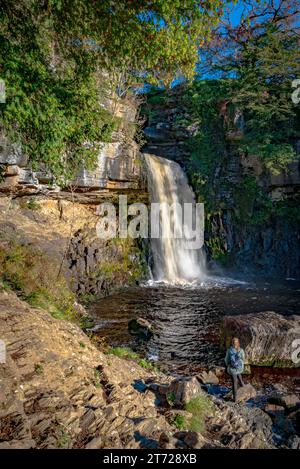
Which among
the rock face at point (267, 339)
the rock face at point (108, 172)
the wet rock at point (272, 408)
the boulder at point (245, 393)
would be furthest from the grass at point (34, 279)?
the wet rock at point (272, 408)

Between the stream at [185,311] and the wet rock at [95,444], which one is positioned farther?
the stream at [185,311]

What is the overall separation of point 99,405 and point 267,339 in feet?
19.1

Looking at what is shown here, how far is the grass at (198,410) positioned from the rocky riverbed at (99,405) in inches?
0.8

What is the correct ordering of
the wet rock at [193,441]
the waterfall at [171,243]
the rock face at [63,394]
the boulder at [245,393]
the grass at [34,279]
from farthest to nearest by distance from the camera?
the waterfall at [171,243]
the grass at [34,279]
the boulder at [245,393]
the wet rock at [193,441]
the rock face at [63,394]

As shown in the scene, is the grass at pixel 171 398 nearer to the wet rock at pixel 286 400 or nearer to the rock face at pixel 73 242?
the wet rock at pixel 286 400

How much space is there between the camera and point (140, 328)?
11.1m

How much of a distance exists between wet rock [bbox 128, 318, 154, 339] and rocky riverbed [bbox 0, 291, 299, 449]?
133 inches

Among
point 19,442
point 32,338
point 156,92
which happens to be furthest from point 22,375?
point 156,92

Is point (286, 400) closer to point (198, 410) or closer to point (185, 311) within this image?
point (198, 410)

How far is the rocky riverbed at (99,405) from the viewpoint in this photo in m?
4.14

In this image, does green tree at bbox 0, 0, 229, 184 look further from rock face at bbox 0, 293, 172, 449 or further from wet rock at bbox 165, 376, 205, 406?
wet rock at bbox 165, 376, 205, 406

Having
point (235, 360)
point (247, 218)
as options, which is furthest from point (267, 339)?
point (247, 218)

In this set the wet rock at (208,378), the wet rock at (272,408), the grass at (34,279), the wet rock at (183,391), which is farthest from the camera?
the grass at (34,279)

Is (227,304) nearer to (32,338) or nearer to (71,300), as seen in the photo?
(71,300)
